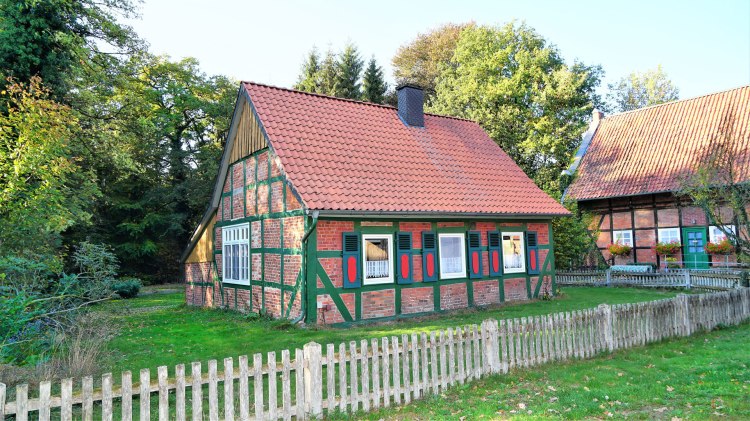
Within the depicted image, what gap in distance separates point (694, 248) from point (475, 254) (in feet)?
41.2

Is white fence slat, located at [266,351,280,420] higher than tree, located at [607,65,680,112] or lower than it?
lower

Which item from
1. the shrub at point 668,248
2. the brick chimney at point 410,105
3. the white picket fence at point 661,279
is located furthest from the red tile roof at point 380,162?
the shrub at point 668,248

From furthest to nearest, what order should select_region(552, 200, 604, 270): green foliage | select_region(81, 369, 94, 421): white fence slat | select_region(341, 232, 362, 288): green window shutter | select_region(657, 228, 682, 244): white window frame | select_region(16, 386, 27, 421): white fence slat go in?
select_region(657, 228, 682, 244): white window frame, select_region(552, 200, 604, 270): green foliage, select_region(341, 232, 362, 288): green window shutter, select_region(81, 369, 94, 421): white fence slat, select_region(16, 386, 27, 421): white fence slat

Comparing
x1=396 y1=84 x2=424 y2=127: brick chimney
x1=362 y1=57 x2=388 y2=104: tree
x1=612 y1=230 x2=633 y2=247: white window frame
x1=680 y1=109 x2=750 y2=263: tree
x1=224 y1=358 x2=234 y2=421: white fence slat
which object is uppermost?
x1=362 y1=57 x2=388 y2=104: tree

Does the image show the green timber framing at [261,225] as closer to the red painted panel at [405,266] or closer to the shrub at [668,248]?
the red painted panel at [405,266]

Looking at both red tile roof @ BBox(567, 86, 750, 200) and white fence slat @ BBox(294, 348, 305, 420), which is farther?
red tile roof @ BBox(567, 86, 750, 200)

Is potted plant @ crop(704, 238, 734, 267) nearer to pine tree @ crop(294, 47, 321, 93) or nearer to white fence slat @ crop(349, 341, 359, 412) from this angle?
white fence slat @ crop(349, 341, 359, 412)

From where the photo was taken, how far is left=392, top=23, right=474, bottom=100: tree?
134 ft

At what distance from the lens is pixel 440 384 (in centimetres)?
629

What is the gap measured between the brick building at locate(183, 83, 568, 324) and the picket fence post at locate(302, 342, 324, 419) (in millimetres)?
5710

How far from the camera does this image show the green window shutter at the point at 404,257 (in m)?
12.4

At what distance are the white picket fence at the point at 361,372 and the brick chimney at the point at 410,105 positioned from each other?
9.80 m

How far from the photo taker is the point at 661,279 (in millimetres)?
18453

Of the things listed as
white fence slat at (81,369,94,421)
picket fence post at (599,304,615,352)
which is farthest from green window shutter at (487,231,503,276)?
white fence slat at (81,369,94,421)
